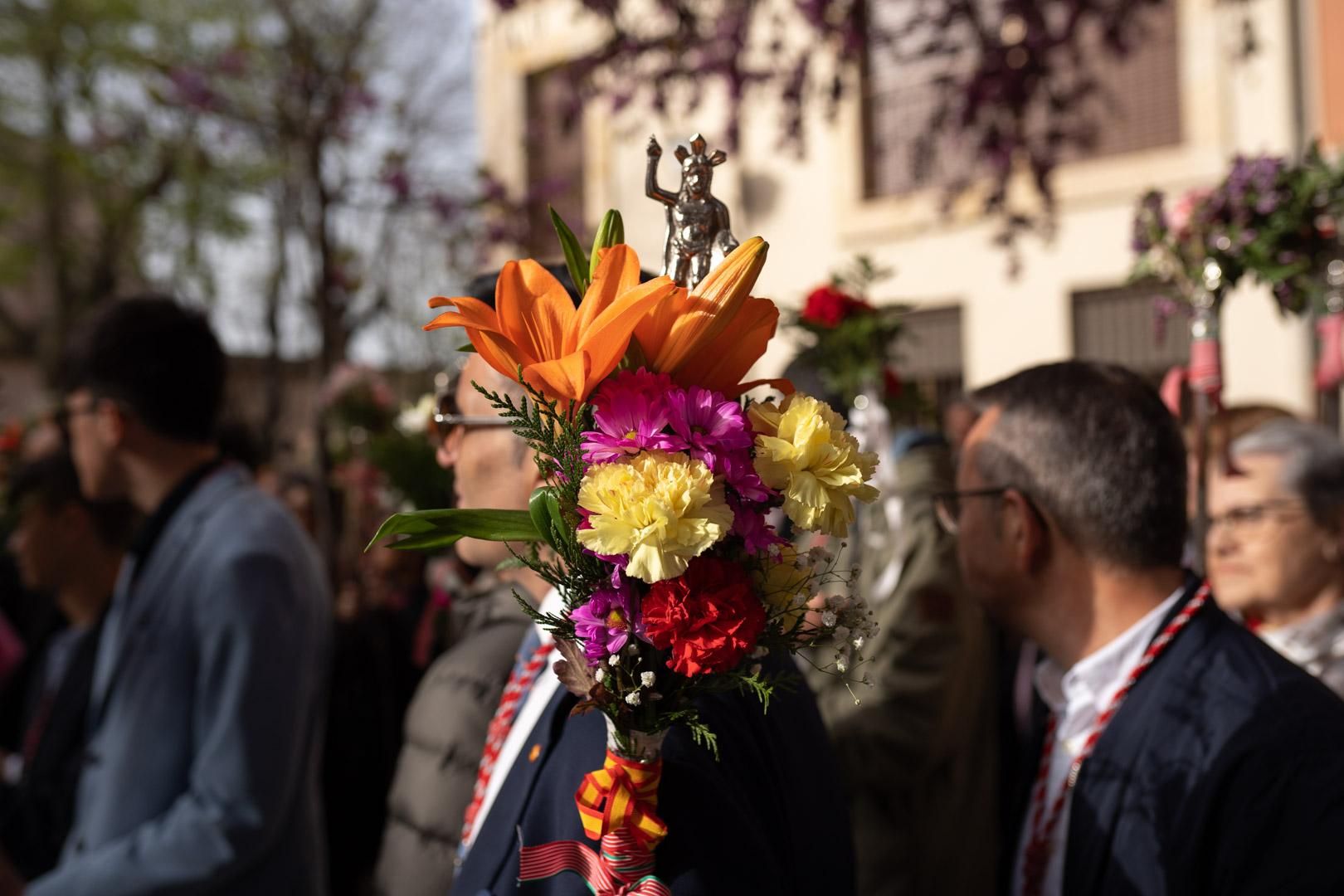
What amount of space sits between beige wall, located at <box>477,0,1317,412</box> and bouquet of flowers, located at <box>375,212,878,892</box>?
28.2 feet

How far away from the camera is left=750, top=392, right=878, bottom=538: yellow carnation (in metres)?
1.29

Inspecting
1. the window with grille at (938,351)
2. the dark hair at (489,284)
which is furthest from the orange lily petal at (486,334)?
the window with grille at (938,351)

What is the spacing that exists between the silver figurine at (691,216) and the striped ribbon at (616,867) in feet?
2.47

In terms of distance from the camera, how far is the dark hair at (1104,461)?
214 cm

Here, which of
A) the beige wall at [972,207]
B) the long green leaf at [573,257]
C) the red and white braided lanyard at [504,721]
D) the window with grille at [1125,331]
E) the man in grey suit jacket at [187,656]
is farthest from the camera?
the window with grille at [1125,331]

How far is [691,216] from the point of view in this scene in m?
1.59

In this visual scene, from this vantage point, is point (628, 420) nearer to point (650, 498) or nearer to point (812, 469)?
point (650, 498)

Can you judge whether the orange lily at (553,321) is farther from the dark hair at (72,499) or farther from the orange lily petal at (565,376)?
the dark hair at (72,499)

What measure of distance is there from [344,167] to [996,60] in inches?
136

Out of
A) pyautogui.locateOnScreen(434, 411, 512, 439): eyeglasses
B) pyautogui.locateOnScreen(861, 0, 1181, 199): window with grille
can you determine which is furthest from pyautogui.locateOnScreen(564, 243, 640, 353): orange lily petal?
pyautogui.locateOnScreen(861, 0, 1181, 199): window with grille

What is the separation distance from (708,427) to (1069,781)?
1.31 meters

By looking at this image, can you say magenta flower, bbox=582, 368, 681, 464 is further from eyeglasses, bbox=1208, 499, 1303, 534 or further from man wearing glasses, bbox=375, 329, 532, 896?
eyeglasses, bbox=1208, 499, 1303, 534

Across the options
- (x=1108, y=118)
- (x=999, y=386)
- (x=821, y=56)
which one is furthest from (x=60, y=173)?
(x=999, y=386)

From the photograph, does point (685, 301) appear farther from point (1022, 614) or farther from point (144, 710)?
A: point (144, 710)
